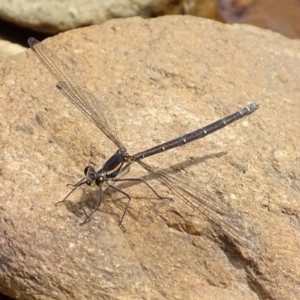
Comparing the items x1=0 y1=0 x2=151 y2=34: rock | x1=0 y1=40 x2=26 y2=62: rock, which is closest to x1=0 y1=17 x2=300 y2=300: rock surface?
x1=0 y1=0 x2=151 y2=34: rock

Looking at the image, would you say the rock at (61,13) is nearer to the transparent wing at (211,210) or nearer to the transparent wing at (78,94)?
the transparent wing at (78,94)

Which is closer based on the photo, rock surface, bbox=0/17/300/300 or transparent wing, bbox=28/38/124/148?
rock surface, bbox=0/17/300/300

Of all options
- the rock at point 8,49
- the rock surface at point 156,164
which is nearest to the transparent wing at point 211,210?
the rock surface at point 156,164

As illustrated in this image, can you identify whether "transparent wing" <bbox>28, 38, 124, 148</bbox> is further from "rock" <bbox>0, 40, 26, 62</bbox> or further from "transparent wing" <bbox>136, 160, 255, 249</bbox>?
"rock" <bbox>0, 40, 26, 62</bbox>

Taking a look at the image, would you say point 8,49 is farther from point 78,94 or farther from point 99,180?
point 99,180

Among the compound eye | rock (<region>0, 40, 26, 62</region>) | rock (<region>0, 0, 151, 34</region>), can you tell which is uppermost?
rock (<region>0, 0, 151, 34</region>)

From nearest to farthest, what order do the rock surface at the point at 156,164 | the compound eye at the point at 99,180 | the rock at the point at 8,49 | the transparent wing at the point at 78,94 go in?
the rock surface at the point at 156,164 → the compound eye at the point at 99,180 → the transparent wing at the point at 78,94 → the rock at the point at 8,49
